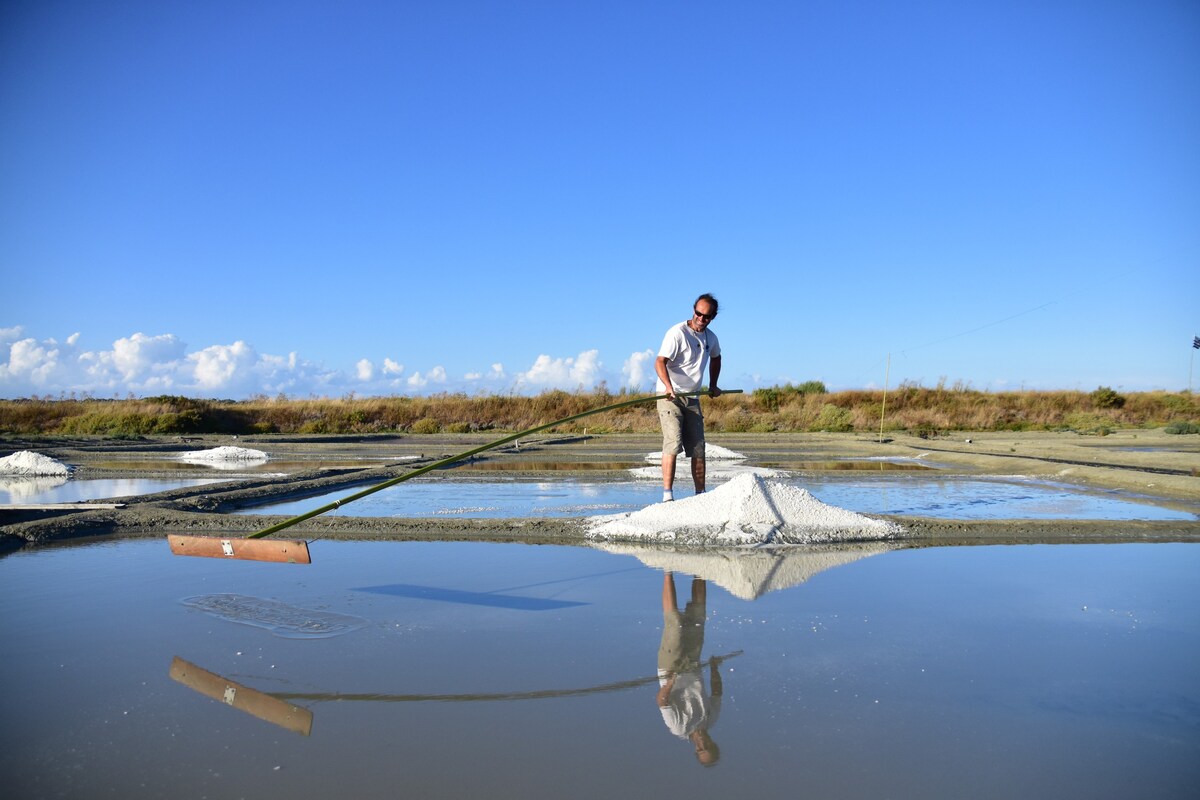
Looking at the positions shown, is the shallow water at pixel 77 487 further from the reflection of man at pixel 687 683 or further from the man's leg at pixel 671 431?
the reflection of man at pixel 687 683

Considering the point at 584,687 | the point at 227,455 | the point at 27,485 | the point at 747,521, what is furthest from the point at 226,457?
the point at 584,687

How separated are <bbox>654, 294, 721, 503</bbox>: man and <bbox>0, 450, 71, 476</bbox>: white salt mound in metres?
8.04

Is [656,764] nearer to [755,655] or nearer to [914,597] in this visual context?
[755,655]

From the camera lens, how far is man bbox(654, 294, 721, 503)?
5.69 metres

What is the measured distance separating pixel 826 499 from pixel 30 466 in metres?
9.25

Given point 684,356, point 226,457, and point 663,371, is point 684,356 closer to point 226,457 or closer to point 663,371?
point 663,371

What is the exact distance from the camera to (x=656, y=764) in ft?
6.07

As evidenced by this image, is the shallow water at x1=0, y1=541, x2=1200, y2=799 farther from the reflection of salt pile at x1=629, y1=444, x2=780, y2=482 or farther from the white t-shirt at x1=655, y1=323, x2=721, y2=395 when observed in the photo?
the reflection of salt pile at x1=629, y1=444, x2=780, y2=482

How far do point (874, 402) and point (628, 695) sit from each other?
30.7 metres

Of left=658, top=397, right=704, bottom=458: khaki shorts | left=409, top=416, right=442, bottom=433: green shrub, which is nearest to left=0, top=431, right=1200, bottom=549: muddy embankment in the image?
left=658, top=397, right=704, bottom=458: khaki shorts

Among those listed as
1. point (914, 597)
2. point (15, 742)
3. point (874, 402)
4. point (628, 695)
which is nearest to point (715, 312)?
point (914, 597)

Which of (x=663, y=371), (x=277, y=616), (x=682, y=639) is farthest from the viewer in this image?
(x=663, y=371)

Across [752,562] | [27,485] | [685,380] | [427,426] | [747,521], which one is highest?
[685,380]

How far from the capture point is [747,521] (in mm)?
4695
